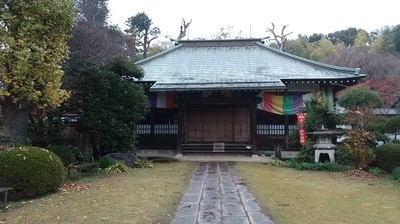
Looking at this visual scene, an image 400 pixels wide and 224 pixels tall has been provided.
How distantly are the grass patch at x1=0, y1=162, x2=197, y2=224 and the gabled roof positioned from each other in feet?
20.7

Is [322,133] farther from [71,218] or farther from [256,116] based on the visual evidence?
[71,218]

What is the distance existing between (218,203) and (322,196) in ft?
8.61

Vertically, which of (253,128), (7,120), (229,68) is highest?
(229,68)

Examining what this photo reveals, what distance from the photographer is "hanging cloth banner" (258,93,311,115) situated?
15891 mm

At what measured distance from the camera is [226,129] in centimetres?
1688

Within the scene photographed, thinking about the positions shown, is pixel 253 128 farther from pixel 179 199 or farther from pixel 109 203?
pixel 109 203

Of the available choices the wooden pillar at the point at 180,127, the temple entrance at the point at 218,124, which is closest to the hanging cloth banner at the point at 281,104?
the temple entrance at the point at 218,124

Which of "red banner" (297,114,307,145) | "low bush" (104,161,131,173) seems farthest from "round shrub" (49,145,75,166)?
"red banner" (297,114,307,145)

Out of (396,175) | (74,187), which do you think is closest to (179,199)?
(74,187)

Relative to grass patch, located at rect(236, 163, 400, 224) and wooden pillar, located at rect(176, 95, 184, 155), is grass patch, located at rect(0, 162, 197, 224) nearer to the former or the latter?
grass patch, located at rect(236, 163, 400, 224)

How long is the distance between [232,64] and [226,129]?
4083mm

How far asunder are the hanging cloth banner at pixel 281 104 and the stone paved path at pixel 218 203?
6500 mm

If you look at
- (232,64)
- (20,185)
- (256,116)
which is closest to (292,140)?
(256,116)

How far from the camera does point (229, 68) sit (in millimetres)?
18266
